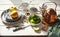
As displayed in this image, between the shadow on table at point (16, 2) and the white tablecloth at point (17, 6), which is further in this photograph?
the shadow on table at point (16, 2)

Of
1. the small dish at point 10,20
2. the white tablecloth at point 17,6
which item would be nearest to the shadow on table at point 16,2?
the white tablecloth at point 17,6

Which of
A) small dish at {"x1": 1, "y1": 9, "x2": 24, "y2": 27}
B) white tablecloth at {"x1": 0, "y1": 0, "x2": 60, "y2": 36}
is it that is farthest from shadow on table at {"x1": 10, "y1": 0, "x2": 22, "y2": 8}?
small dish at {"x1": 1, "y1": 9, "x2": 24, "y2": 27}

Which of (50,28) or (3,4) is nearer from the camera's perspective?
(50,28)

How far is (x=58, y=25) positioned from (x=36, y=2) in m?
0.31

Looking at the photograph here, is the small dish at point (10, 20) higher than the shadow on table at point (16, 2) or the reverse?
the reverse

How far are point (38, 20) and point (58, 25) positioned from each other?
5.9 inches

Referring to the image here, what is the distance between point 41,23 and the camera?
132 centimetres

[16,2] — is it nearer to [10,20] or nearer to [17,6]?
[17,6]

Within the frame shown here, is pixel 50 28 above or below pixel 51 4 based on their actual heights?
below

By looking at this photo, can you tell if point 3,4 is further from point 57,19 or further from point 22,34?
point 57,19

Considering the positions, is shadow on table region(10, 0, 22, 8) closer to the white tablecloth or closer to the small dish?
the white tablecloth

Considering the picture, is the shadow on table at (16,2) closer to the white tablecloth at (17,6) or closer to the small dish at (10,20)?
the white tablecloth at (17,6)

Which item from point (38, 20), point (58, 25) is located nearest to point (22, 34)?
point (38, 20)

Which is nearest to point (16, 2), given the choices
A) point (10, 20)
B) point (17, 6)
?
point (17, 6)
